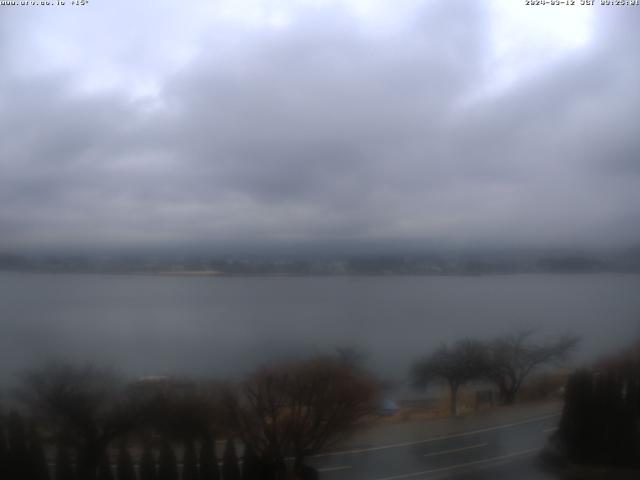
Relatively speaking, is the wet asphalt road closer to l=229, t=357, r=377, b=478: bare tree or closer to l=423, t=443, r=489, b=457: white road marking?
l=423, t=443, r=489, b=457: white road marking

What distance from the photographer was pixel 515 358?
2.67 m

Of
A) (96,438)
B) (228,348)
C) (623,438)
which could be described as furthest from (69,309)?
(623,438)

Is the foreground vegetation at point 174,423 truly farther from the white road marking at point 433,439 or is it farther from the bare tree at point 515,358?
the bare tree at point 515,358

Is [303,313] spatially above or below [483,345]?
above

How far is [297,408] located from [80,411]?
87 cm

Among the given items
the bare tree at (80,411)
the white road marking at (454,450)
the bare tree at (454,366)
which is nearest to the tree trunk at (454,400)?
the bare tree at (454,366)

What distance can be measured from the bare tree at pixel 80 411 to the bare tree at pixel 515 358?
1.60m

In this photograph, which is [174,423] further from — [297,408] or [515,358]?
[515,358]

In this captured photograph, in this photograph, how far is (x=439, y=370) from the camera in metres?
2.60

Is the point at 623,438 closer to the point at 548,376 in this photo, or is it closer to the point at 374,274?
the point at 548,376

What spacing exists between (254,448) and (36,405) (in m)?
0.89

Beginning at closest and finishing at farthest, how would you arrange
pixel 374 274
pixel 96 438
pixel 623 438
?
pixel 96 438, pixel 374 274, pixel 623 438

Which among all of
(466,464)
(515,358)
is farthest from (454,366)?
(466,464)

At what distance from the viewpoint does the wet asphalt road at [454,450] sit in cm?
252
